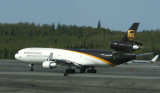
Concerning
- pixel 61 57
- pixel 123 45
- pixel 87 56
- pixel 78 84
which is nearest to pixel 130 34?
pixel 123 45

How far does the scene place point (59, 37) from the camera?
138m

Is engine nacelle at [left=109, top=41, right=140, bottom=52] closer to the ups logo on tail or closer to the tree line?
the ups logo on tail

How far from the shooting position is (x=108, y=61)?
49.6 metres

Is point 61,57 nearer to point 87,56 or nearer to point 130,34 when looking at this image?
point 87,56

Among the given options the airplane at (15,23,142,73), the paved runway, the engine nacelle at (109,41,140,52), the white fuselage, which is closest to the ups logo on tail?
the airplane at (15,23,142,73)

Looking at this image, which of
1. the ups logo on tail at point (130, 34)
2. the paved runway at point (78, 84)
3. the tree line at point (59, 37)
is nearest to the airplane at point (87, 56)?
the ups logo on tail at point (130, 34)

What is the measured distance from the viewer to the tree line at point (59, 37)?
12129cm

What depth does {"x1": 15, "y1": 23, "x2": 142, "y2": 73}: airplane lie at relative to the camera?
4566 centimetres

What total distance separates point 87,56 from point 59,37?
3457 inches

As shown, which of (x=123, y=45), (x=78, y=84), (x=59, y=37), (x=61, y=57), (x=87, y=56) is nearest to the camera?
(x=78, y=84)

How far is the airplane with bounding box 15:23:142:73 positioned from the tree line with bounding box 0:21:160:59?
55853 millimetres

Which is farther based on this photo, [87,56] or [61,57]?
[61,57]

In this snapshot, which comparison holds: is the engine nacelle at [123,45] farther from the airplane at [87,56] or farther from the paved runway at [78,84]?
the paved runway at [78,84]

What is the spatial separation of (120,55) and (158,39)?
67.4 metres
